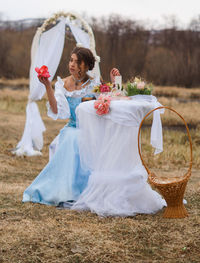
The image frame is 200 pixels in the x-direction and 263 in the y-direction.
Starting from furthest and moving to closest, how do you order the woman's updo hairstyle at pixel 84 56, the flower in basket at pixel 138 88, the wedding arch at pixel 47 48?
1. the wedding arch at pixel 47 48
2. the woman's updo hairstyle at pixel 84 56
3. the flower in basket at pixel 138 88

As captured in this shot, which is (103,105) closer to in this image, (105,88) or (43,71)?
(105,88)

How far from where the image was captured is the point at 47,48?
7.67 m

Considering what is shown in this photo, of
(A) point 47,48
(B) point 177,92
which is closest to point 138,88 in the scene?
(A) point 47,48

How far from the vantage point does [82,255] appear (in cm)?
293

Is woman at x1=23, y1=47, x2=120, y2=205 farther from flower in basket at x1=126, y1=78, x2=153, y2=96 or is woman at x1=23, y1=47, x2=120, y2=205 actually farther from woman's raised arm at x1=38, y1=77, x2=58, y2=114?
flower in basket at x1=126, y1=78, x2=153, y2=96

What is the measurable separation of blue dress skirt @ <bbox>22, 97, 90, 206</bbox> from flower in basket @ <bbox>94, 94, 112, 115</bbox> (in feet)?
1.87

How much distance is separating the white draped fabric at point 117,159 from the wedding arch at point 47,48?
3741 mm

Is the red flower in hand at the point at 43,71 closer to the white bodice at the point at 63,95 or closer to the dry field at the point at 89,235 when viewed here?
the white bodice at the point at 63,95

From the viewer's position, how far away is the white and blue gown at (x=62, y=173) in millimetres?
4152

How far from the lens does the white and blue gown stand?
163 inches

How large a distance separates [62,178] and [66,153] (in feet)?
0.78

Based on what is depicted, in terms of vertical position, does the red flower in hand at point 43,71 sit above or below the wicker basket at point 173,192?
above

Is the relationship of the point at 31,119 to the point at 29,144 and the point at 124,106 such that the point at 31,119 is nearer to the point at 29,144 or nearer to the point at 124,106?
the point at 29,144

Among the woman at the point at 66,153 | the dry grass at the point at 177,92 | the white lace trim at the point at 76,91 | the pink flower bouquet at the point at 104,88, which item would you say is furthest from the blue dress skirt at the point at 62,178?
the dry grass at the point at 177,92
